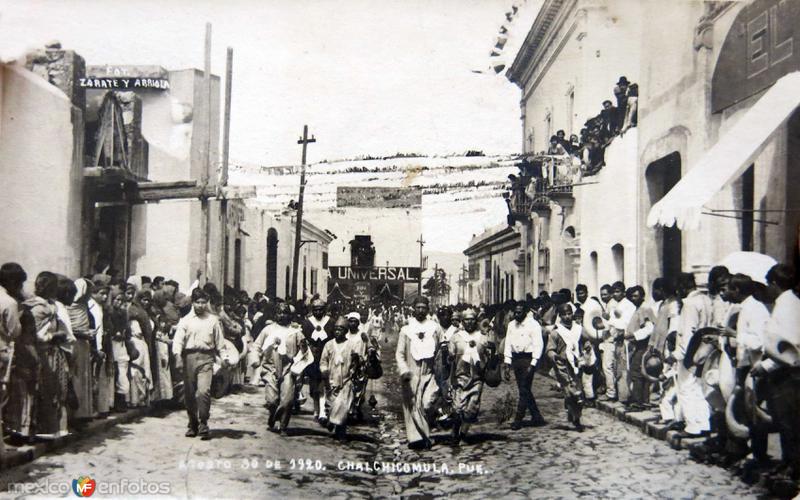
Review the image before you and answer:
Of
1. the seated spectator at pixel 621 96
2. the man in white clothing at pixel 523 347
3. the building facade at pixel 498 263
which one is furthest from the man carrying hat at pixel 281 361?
the seated spectator at pixel 621 96

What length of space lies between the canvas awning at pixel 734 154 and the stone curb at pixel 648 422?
1778 millimetres

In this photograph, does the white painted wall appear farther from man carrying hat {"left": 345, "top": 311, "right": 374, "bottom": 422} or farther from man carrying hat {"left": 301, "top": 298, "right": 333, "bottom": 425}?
man carrying hat {"left": 345, "top": 311, "right": 374, "bottom": 422}

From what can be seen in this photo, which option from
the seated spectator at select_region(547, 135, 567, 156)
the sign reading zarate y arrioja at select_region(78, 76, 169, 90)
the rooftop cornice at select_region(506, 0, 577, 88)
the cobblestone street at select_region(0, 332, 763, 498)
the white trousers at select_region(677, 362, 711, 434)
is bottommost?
the cobblestone street at select_region(0, 332, 763, 498)

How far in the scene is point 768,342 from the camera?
201 inches

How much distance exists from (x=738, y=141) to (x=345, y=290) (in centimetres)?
804

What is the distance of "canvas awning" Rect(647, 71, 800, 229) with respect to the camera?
5.68 metres

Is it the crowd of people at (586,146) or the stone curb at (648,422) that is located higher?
the crowd of people at (586,146)

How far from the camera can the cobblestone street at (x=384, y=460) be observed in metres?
5.61

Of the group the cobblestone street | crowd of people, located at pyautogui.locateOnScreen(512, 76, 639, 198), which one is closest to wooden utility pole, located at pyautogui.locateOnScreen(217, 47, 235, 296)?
the cobblestone street

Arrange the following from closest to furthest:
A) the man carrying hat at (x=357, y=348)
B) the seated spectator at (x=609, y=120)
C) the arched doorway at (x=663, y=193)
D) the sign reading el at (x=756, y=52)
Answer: the sign reading el at (x=756, y=52) < the arched doorway at (x=663, y=193) < the man carrying hat at (x=357, y=348) < the seated spectator at (x=609, y=120)

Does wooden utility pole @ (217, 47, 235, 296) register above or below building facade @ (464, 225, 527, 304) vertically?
above

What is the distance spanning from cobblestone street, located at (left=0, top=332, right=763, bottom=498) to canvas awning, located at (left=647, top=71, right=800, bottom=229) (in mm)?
2031

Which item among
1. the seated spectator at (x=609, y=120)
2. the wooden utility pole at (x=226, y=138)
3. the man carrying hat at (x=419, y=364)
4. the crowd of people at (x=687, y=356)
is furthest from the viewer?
the seated spectator at (x=609, y=120)

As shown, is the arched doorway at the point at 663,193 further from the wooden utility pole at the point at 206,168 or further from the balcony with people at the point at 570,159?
the wooden utility pole at the point at 206,168
